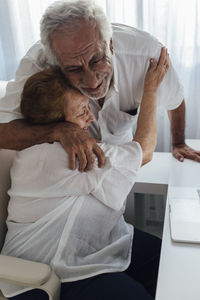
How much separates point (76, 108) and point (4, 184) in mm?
399

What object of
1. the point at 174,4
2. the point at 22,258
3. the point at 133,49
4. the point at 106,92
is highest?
the point at 174,4

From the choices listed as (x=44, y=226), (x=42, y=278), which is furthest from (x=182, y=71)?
(x=42, y=278)

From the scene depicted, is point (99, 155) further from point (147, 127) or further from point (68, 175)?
point (147, 127)

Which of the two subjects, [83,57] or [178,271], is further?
[83,57]

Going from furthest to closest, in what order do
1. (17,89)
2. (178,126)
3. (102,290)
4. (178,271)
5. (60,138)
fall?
(178,126) → (17,89) → (60,138) → (102,290) → (178,271)

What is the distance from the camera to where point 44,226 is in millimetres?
877

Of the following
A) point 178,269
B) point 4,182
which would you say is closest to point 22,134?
point 4,182

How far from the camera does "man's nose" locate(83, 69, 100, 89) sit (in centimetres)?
101

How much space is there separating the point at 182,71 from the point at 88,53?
864mm

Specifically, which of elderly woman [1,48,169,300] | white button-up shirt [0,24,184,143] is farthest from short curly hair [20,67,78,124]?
white button-up shirt [0,24,184,143]

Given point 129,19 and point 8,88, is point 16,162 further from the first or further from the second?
point 129,19

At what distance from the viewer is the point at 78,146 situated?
89cm

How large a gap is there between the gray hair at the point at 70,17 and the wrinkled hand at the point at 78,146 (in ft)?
0.88

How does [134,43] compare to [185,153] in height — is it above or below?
above
